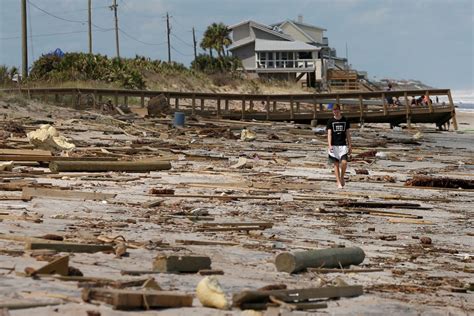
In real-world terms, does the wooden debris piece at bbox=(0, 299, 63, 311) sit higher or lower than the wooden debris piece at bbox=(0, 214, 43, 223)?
lower

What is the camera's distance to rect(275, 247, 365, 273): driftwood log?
27.3 ft

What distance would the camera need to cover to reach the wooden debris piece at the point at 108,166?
52.1 ft

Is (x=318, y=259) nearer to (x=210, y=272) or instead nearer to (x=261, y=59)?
(x=210, y=272)

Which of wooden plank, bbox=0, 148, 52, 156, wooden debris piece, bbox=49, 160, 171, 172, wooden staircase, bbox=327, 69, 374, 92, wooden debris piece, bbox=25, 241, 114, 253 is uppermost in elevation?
wooden staircase, bbox=327, 69, 374, 92

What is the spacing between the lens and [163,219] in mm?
11398

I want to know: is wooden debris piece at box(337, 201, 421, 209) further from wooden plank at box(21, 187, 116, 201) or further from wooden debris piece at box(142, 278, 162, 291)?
wooden debris piece at box(142, 278, 162, 291)

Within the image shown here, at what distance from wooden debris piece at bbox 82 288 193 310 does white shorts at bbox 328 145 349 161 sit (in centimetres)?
1087

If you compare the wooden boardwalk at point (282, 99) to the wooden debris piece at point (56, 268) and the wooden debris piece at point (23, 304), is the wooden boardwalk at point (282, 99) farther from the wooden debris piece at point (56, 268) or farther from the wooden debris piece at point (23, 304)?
the wooden debris piece at point (23, 304)

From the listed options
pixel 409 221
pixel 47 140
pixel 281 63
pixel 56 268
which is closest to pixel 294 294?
pixel 56 268

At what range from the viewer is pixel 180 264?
7820 mm

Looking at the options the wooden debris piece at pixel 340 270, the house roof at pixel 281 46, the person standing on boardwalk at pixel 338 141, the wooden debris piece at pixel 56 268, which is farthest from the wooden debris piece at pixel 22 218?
the house roof at pixel 281 46

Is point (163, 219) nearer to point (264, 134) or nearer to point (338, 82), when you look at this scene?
point (264, 134)

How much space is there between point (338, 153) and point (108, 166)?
3.99 metres

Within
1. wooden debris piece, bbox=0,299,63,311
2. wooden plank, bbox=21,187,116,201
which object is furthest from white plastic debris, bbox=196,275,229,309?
wooden plank, bbox=21,187,116,201
